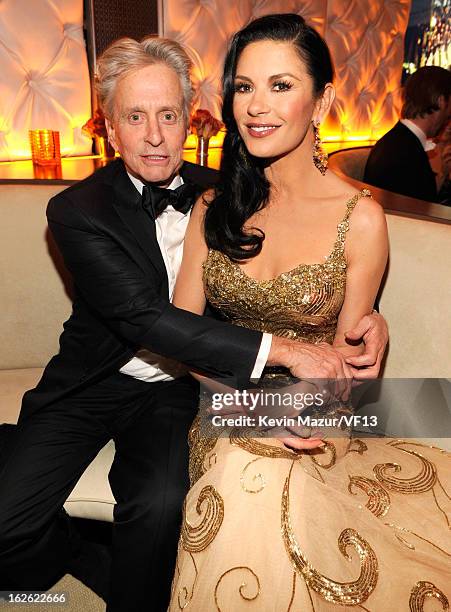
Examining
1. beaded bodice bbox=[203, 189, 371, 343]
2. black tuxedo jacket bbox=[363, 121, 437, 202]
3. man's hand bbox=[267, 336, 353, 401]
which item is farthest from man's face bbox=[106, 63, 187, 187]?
black tuxedo jacket bbox=[363, 121, 437, 202]

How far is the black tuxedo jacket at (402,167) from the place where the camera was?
10.3 ft

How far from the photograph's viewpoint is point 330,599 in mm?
1218

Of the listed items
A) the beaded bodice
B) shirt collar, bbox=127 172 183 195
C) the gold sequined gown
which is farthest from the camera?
shirt collar, bbox=127 172 183 195

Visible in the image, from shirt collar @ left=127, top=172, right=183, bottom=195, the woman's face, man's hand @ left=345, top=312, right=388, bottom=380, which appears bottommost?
man's hand @ left=345, top=312, right=388, bottom=380

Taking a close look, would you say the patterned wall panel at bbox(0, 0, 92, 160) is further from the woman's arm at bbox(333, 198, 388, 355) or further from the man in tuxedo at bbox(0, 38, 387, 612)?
the woman's arm at bbox(333, 198, 388, 355)

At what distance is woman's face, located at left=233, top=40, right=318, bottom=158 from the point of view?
63.2 inches

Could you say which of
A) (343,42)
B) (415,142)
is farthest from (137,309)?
(343,42)

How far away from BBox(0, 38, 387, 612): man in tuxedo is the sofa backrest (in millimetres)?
261

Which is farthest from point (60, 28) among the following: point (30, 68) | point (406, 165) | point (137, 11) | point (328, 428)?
point (328, 428)

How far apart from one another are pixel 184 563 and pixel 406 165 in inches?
98.2

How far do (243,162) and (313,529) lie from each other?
1.14m

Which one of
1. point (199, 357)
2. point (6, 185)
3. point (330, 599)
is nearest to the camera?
point (330, 599)

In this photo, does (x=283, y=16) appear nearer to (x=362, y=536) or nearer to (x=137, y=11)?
(x=362, y=536)

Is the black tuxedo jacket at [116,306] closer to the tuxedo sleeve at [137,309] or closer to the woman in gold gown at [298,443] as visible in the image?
the tuxedo sleeve at [137,309]
